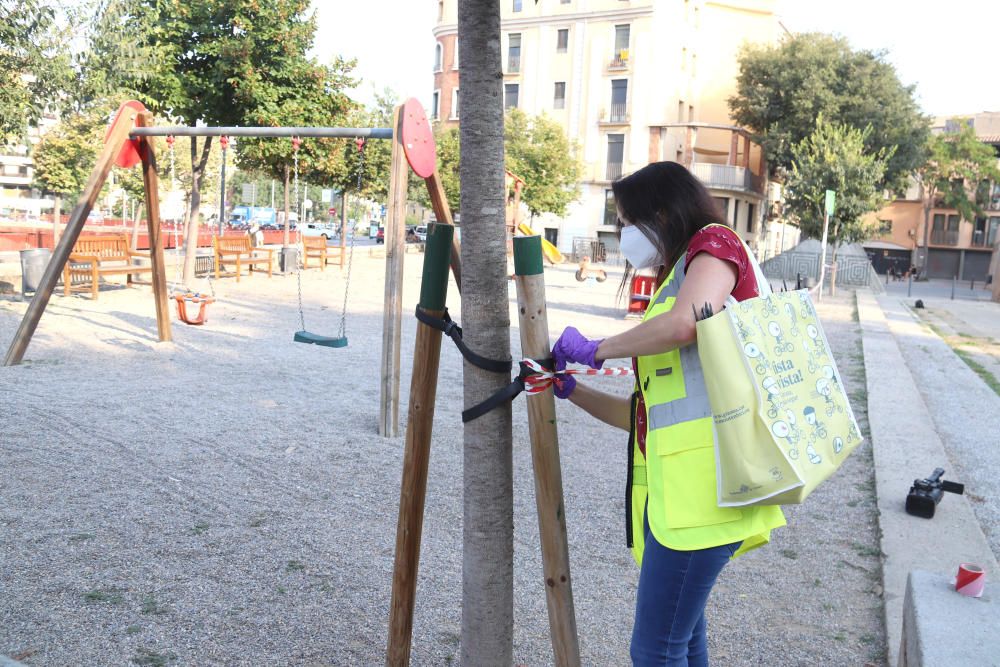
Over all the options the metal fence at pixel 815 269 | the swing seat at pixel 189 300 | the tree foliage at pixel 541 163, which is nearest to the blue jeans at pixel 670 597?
the swing seat at pixel 189 300

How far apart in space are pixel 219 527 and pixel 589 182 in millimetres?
45125

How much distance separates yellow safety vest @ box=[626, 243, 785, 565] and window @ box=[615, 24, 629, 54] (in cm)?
4704

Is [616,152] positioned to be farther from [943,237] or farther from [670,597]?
[670,597]

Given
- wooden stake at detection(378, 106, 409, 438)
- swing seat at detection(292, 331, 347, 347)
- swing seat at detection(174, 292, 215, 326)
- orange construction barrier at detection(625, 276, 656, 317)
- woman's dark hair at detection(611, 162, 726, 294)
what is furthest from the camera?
orange construction barrier at detection(625, 276, 656, 317)

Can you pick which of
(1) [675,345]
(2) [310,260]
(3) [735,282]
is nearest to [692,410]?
(1) [675,345]

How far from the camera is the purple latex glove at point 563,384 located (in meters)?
2.20

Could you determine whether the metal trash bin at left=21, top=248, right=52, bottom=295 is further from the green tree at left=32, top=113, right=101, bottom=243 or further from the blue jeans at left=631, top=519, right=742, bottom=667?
the green tree at left=32, top=113, right=101, bottom=243

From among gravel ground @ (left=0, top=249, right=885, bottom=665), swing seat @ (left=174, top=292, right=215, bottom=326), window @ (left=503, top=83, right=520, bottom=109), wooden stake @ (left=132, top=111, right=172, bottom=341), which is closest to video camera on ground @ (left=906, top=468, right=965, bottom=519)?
gravel ground @ (left=0, top=249, right=885, bottom=665)

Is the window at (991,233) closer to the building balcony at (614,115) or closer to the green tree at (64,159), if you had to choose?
the building balcony at (614,115)

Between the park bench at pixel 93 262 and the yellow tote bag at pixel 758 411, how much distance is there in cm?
1085

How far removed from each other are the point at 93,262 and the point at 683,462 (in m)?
12.0

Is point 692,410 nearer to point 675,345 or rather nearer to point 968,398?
point 675,345

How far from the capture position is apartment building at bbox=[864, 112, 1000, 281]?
2288 inches

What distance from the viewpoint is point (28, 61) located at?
11.1 meters
